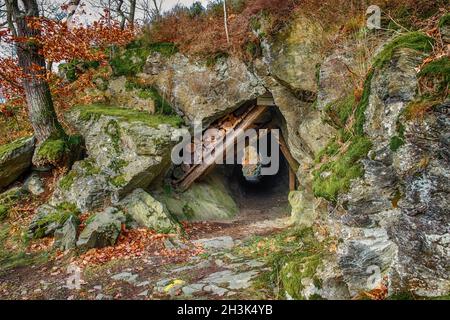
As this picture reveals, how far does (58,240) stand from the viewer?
6.46 m

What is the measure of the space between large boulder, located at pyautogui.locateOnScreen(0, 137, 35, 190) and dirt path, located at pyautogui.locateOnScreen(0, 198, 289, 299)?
3.02 metres

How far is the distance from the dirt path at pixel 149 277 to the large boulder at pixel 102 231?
372 mm

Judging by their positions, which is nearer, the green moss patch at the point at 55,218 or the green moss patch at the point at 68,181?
the green moss patch at the point at 55,218

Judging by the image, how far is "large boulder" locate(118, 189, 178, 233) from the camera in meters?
7.44

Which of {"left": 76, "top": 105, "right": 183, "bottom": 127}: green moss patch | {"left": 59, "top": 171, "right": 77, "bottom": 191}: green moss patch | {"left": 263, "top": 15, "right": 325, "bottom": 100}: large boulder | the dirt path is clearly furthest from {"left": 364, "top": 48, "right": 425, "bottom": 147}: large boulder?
{"left": 59, "top": 171, "right": 77, "bottom": 191}: green moss patch

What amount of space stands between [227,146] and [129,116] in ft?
9.16

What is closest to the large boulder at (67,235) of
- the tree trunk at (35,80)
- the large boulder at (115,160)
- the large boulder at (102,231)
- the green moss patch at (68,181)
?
the large boulder at (102,231)

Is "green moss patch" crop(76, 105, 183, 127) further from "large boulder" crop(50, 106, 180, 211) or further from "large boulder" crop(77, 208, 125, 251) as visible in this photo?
"large boulder" crop(77, 208, 125, 251)

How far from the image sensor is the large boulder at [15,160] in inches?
308

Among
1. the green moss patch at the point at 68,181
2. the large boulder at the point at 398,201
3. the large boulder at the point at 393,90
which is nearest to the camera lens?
the large boulder at the point at 398,201

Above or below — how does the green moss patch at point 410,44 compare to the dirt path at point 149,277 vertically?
above

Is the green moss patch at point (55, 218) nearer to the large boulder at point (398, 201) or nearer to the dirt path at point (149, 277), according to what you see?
the dirt path at point (149, 277)

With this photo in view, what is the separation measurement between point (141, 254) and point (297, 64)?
5.28m

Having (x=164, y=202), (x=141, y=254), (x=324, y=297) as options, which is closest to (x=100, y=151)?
(x=164, y=202)
